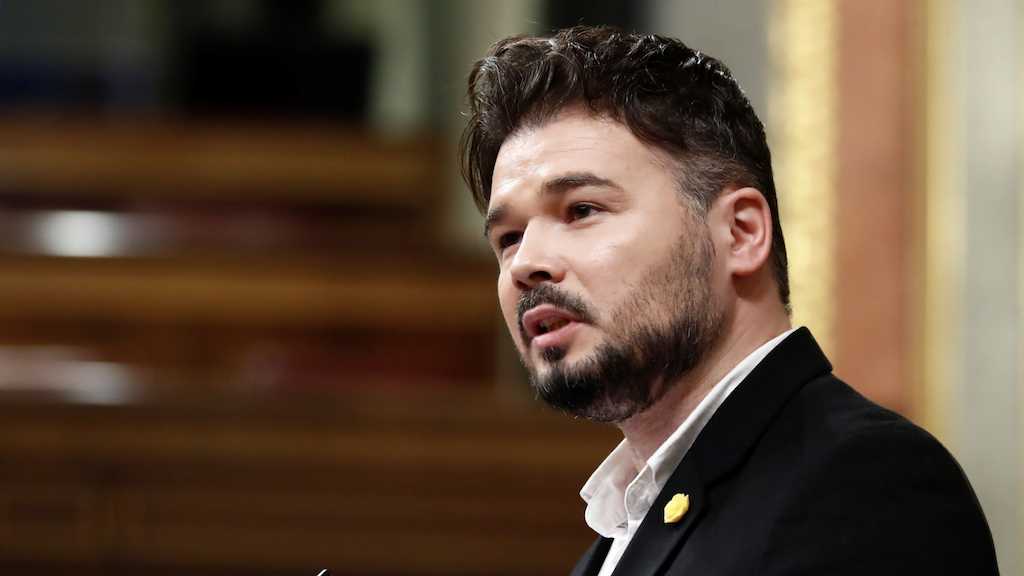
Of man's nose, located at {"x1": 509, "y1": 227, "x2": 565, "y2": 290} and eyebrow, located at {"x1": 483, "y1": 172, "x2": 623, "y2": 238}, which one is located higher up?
eyebrow, located at {"x1": 483, "y1": 172, "x2": 623, "y2": 238}

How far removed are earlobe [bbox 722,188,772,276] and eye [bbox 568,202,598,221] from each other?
10 cm

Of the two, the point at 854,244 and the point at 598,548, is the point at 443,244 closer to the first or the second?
the point at 854,244

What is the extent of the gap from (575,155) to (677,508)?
26 cm

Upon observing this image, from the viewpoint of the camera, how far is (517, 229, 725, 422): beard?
3.24 ft

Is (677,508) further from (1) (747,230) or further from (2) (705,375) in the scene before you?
(1) (747,230)

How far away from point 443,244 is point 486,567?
88 centimetres

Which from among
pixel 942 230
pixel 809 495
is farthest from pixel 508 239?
pixel 942 230

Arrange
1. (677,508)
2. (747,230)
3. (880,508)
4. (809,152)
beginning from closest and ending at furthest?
(880,508) < (677,508) < (747,230) < (809,152)

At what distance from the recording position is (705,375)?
1.02 m

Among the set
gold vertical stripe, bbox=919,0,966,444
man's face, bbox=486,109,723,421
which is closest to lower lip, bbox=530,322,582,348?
man's face, bbox=486,109,723,421

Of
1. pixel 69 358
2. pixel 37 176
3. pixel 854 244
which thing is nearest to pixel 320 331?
pixel 69 358

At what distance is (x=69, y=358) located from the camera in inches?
128

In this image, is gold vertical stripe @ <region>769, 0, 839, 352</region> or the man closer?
the man

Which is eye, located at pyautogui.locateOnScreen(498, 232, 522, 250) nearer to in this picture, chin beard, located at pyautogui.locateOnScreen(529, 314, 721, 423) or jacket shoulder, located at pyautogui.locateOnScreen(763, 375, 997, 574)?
chin beard, located at pyautogui.locateOnScreen(529, 314, 721, 423)
